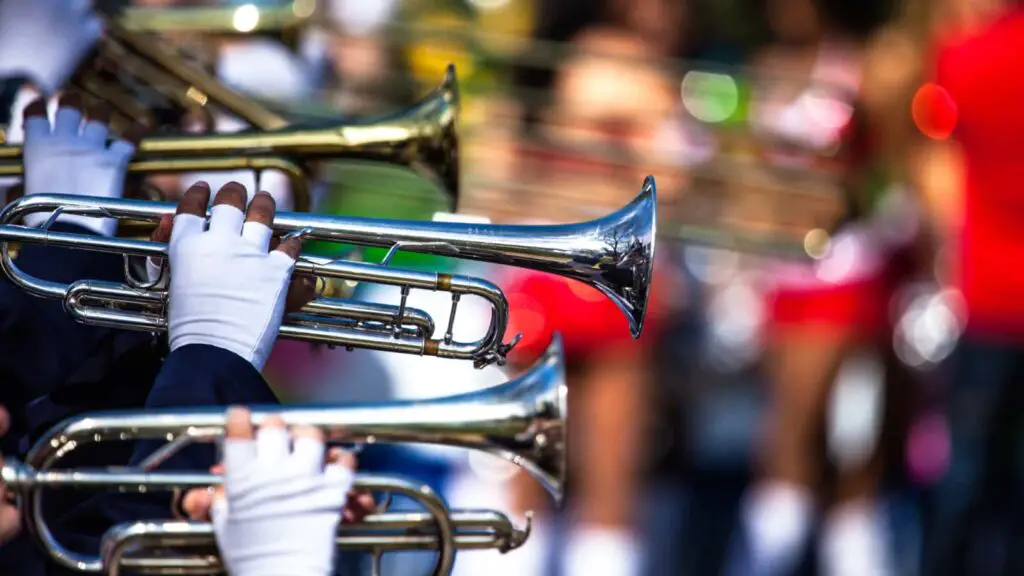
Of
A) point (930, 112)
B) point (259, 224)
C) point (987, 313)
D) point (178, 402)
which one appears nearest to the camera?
point (178, 402)

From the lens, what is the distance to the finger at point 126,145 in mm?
2441

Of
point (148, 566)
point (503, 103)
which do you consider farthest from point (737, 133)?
point (148, 566)

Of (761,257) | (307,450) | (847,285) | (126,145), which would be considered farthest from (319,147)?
(847,285)

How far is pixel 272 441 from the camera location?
5.78 ft

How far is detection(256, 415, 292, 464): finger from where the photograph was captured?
1755 mm

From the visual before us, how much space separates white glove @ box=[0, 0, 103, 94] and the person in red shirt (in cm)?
265

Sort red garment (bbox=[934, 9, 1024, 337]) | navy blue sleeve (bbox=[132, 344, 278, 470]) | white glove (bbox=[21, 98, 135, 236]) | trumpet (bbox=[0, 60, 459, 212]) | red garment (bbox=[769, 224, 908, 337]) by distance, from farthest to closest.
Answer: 1. red garment (bbox=[769, 224, 908, 337])
2. red garment (bbox=[934, 9, 1024, 337])
3. trumpet (bbox=[0, 60, 459, 212])
4. white glove (bbox=[21, 98, 135, 236])
5. navy blue sleeve (bbox=[132, 344, 278, 470])

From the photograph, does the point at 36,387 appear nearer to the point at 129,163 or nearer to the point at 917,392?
the point at 129,163

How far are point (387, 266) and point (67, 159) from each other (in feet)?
2.09

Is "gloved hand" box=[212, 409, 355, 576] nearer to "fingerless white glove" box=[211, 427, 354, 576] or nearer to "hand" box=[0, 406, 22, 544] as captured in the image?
"fingerless white glove" box=[211, 427, 354, 576]

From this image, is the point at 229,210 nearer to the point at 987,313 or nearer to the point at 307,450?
the point at 307,450

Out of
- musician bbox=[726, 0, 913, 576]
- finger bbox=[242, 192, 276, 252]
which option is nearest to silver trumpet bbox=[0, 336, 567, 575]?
finger bbox=[242, 192, 276, 252]

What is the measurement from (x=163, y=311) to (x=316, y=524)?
540mm

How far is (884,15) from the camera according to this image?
543 centimetres
